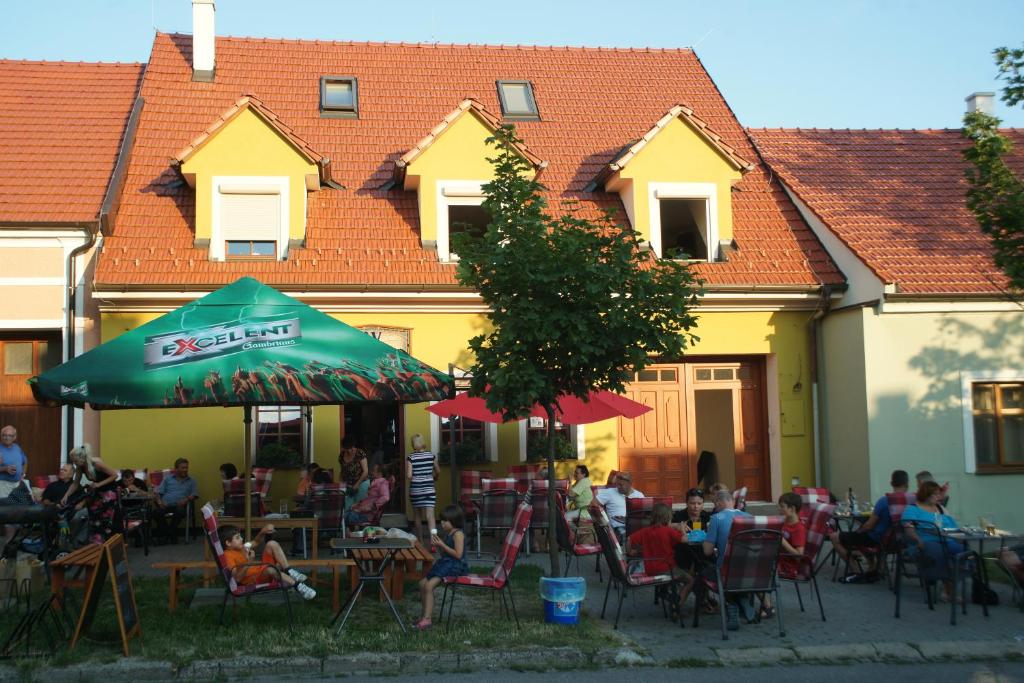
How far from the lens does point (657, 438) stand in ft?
55.7

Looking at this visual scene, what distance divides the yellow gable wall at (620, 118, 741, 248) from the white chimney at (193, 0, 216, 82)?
8.14 meters

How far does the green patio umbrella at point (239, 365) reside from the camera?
903cm

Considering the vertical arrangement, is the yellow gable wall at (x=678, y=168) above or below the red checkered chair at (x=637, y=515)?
above

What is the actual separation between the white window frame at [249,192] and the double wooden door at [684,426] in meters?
6.21

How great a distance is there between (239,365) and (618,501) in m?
5.64

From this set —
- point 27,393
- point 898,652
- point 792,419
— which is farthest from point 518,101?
point 898,652

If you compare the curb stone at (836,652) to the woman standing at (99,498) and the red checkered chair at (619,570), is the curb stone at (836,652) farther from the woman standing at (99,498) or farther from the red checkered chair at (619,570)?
the woman standing at (99,498)

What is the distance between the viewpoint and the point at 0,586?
1029 cm

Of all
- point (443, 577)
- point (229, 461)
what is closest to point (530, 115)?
point (229, 461)

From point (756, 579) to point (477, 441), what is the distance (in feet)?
24.4

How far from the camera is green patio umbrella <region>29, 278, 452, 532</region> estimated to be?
9031 mm

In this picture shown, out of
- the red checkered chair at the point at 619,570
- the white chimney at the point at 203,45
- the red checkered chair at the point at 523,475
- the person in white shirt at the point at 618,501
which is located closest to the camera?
the red checkered chair at the point at 619,570

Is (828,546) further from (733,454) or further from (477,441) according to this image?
(477,441)

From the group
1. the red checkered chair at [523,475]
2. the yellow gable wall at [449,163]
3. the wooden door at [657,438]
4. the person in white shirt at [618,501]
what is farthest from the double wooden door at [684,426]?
the yellow gable wall at [449,163]
